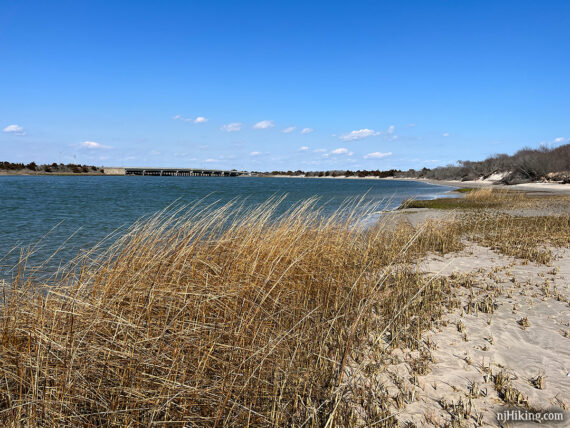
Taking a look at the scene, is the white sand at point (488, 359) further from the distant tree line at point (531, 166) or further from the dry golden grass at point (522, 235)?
the distant tree line at point (531, 166)

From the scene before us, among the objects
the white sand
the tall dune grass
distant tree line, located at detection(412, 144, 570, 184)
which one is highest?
distant tree line, located at detection(412, 144, 570, 184)

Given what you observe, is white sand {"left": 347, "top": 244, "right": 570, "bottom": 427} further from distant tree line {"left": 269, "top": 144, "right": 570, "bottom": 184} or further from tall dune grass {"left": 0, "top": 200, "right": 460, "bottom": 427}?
distant tree line {"left": 269, "top": 144, "right": 570, "bottom": 184}

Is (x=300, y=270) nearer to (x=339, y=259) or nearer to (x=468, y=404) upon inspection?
(x=339, y=259)

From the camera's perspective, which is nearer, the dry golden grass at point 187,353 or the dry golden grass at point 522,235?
the dry golden grass at point 187,353

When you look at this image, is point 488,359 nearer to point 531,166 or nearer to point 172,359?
point 172,359

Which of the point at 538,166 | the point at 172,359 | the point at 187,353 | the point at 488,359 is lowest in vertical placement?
the point at 488,359

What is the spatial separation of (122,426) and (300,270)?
12.5 ft

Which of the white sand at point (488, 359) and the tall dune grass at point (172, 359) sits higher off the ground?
the tall dune grass at point (172, 359)

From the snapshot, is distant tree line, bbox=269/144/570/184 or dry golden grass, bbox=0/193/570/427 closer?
dry golden grass, bbox=0/193/570/427

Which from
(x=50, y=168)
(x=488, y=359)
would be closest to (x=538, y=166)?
(x=488, y=359)

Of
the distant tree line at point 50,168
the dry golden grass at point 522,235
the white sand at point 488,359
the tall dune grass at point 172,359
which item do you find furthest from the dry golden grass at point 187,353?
the distant tree line at point 50,168

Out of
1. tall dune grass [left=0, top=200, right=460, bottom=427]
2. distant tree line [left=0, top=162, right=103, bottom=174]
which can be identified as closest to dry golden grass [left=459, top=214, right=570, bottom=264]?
tall dune grass [left=0, top=200, right=460, bottom=427]

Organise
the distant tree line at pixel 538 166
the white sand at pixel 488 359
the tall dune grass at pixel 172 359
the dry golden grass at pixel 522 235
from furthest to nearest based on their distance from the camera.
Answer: the distant tree line at pixel 538 166 → the dry golden grass at pixel 522 235 → the white sand at pixel 488 359 → the tall dune grass at pixel 172 359

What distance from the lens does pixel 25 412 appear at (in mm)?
3045
